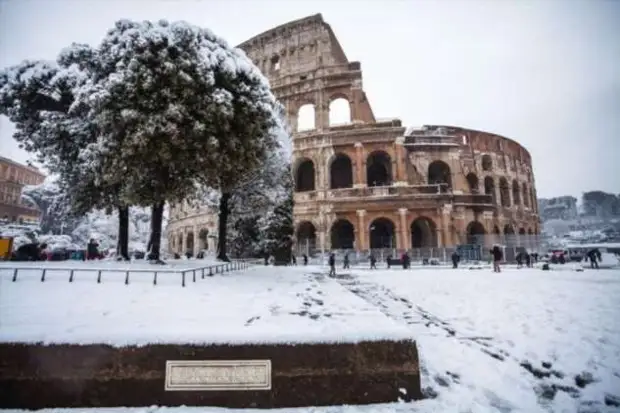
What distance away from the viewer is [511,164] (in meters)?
35.2

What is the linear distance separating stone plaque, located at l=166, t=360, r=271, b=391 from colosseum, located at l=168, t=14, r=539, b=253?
848 inches

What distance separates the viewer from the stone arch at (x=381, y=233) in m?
27.8

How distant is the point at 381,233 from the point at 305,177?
8.72 metres

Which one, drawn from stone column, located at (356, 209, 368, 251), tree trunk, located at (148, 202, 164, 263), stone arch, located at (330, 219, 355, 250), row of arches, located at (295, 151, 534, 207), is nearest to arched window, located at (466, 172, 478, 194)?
row of arches, located at (295, 151, 534, 207)

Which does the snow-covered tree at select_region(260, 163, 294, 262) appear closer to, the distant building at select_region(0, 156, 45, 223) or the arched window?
the distant building at select_region(0, 156, 45, 223)

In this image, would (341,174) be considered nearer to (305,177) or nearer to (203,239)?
(305,177)

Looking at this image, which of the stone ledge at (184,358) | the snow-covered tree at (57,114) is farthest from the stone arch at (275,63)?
the stone ledge at (184,358)

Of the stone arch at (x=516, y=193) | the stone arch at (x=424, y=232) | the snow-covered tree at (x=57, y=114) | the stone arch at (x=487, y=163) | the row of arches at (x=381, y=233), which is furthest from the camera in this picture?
the stone arch at (x=516, y=193)

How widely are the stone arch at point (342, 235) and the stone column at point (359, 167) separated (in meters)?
3.61

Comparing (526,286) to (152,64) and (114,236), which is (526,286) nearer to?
(152,64)

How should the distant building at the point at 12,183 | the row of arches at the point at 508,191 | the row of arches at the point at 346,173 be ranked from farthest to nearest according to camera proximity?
the row of arches at the point at 508,191, the row of arches at the point at 346,173, the distant building at the point at 12,183

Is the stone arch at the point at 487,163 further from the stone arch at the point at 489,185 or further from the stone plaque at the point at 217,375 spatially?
the stone plaque at the point at 217,375

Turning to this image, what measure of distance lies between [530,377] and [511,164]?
123 ft

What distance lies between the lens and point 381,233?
28.4 meters
